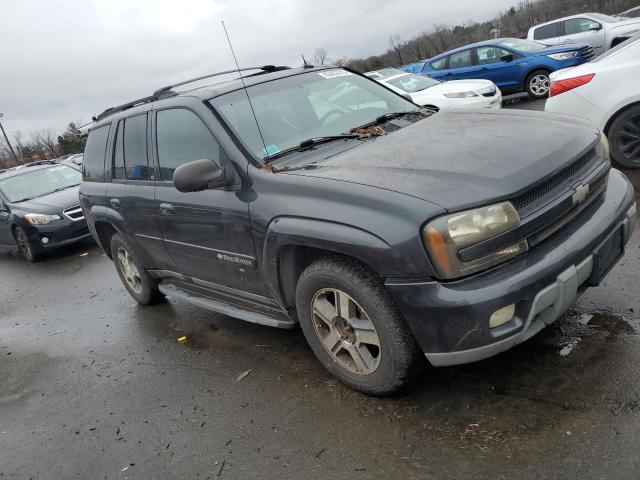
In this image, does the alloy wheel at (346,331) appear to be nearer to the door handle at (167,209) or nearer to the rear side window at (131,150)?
the door handle at (167,209)

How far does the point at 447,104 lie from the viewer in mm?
10469

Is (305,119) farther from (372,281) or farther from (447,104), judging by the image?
(447,104)

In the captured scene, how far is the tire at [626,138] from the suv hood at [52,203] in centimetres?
807

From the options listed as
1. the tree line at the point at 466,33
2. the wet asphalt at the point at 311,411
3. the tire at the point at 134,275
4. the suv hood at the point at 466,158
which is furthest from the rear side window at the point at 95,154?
the tree line at the point at 466,33

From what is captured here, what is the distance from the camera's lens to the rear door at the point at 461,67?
14.0 m

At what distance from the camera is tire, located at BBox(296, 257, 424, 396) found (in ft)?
8.81

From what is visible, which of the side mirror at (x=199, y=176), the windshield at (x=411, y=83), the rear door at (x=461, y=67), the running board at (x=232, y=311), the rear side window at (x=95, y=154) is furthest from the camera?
the rear door at (x=461, y=67)

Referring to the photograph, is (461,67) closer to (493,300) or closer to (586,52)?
(586,52)

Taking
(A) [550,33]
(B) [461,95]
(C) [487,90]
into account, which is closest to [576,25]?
(A) [550,33]

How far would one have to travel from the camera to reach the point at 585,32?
15.0 m

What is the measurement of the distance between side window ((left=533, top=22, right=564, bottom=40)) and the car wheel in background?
163 inches

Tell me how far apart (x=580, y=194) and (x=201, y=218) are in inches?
92.0

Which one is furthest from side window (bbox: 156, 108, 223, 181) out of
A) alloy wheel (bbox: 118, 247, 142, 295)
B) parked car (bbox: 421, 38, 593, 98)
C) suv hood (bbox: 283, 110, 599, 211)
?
parked car (bbox: 421, 38, 593, 98)

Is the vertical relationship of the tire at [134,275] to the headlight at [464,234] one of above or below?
below
